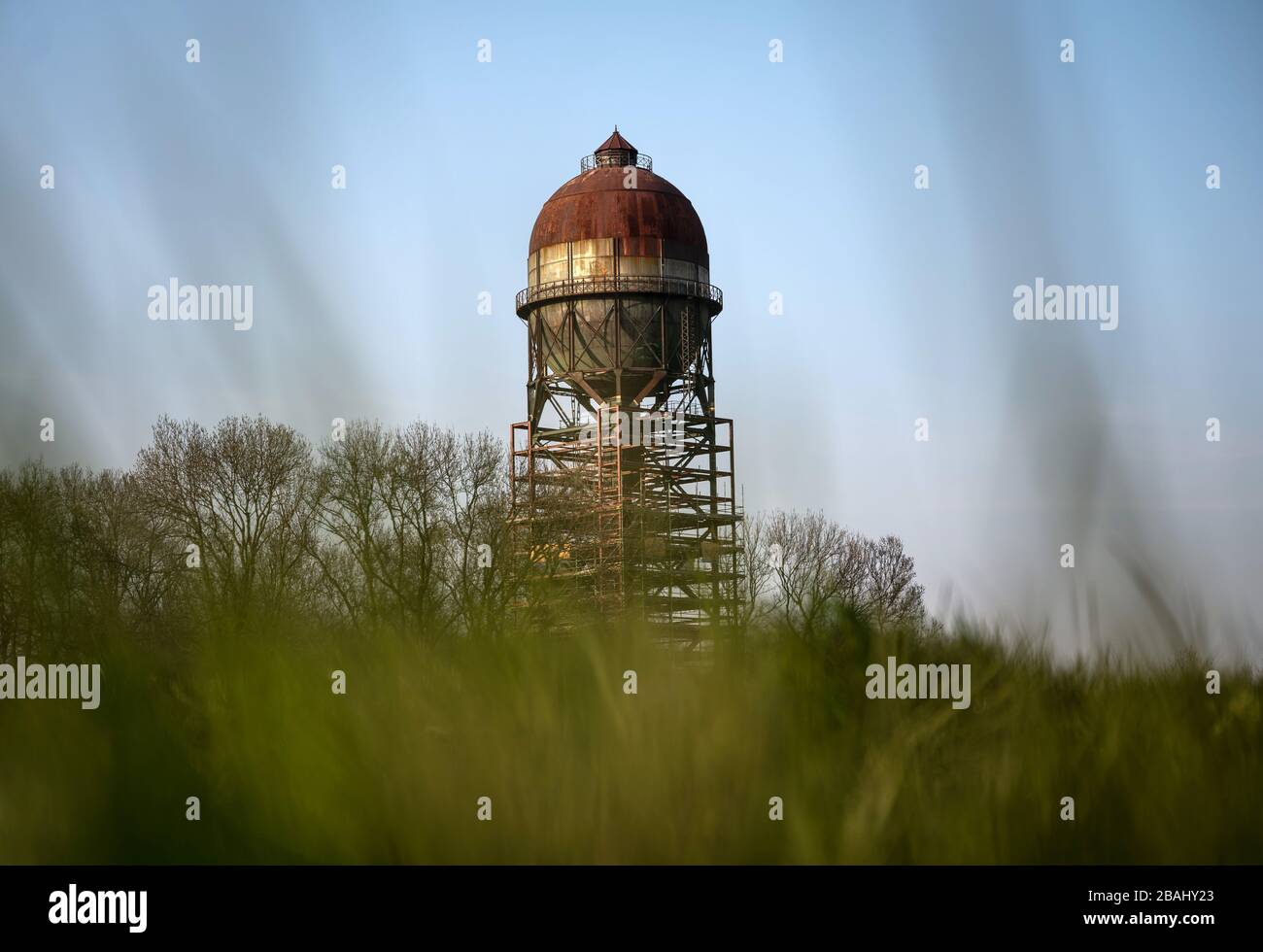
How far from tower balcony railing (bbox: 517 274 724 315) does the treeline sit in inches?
385

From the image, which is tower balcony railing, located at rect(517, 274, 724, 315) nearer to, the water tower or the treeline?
the water tower

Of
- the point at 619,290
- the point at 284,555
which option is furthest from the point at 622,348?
the point at 284,555

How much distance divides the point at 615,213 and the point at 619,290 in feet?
10.8

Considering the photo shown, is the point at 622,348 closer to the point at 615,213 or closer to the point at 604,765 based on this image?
the point at 615,213

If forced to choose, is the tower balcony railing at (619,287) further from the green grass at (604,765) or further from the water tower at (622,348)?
the green grass at (604,765)

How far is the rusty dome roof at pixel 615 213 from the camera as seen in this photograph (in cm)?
5384

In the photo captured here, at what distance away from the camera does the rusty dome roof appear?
53.8 metres

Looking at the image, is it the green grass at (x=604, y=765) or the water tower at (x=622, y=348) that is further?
the water tower at (x=622, y=348)

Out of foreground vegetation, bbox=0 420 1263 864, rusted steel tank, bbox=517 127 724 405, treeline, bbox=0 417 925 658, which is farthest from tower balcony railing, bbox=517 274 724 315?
foreground vegetation, bbox=0 420 1263 864

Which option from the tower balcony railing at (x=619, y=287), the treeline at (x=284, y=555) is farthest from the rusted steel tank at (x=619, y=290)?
the treeline at (x=284, y=555)

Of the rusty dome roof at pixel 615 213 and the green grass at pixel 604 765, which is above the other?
the rusty dome roof at pixel 615 213

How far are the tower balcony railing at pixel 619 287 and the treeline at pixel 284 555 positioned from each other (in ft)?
32.1
